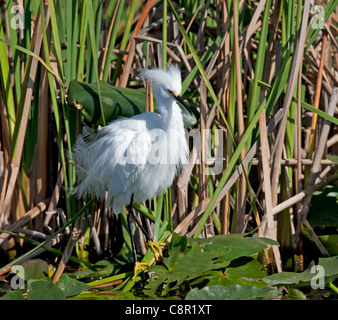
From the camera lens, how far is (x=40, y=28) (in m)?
2.17

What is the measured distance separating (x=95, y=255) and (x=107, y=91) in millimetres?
865

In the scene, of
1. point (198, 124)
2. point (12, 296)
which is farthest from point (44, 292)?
point (198, 124)

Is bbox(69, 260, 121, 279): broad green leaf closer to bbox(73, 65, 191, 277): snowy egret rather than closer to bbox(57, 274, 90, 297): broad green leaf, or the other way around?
bbox(73, 65, 191, 277): snowy egret

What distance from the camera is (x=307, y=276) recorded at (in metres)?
1.91

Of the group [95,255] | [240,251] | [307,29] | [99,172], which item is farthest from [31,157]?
[307,29]

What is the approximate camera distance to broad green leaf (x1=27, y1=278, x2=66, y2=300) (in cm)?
176

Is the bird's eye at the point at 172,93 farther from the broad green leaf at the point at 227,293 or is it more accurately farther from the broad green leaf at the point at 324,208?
the broad green leaf at the point at 324,208

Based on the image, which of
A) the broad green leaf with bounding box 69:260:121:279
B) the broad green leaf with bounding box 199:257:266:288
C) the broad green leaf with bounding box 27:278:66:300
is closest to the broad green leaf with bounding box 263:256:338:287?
the broad green leaf with bounding box 199:257:266:288

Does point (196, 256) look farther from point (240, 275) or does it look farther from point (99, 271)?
point (99, 271)

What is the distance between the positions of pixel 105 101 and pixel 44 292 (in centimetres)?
75

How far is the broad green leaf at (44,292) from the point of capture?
5.77 ft

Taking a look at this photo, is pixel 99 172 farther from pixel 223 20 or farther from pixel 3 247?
pixel 223 20

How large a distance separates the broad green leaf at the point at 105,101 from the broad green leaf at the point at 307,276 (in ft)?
2.36

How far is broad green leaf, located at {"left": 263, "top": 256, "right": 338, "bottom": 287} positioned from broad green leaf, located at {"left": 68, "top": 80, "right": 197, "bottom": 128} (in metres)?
0.72
